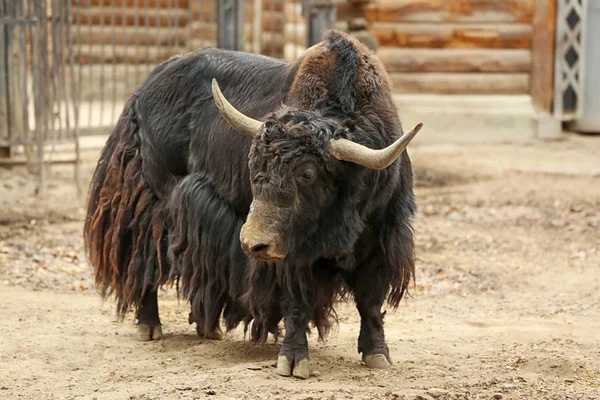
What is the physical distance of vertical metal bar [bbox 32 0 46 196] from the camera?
9.79 meters

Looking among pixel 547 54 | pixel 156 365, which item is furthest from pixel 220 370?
pixel 547 54

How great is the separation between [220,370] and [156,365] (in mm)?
448

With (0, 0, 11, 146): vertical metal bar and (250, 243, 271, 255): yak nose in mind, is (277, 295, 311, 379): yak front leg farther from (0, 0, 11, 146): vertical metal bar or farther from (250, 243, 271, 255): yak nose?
(0, 0, 11, 146): vertical metal bar

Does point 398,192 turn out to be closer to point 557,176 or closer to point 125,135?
point 125,135

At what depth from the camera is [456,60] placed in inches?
526

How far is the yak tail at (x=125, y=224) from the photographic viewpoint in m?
5.74

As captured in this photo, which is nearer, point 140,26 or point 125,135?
point 125,135

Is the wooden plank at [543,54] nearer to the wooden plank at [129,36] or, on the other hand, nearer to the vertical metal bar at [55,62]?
the wooden plank at [129,36]

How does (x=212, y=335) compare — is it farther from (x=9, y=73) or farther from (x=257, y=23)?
(x=257, y=23)

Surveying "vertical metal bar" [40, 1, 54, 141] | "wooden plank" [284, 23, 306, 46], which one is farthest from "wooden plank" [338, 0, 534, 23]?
"vertical metal bar" [40, 1, 54, 141]

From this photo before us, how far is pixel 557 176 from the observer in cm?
1088

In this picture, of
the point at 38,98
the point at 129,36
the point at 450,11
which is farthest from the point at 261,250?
the point at 129,36

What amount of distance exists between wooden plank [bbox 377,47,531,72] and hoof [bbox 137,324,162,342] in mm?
8070

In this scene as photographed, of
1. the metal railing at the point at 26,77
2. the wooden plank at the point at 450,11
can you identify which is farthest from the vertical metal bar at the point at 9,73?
the wooden plank at the point at 450,11
